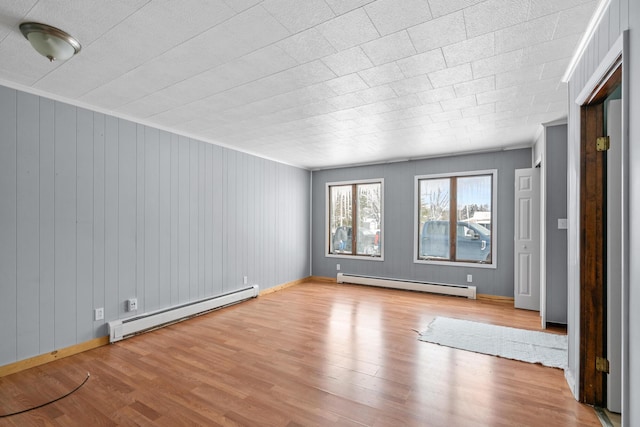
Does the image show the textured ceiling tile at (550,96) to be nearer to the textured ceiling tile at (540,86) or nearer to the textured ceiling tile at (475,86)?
the textured ceiling tile at (540,86)

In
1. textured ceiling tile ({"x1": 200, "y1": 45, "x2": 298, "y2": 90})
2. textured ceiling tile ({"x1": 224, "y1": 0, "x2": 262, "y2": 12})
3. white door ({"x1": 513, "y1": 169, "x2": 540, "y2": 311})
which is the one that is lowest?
white door ({"x1": 513, "y1": 169, "x2": 540, "y2": 311})

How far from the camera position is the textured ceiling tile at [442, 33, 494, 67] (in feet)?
6.55

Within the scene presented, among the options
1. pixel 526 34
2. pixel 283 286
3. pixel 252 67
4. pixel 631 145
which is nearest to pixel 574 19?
pixel 526 34

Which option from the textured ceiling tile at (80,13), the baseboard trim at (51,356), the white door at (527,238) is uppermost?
the textured ceiling tile at (80,13)

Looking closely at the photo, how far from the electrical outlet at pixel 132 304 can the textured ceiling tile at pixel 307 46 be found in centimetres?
325

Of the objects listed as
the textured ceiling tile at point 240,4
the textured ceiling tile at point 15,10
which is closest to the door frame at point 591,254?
the textured ceiling tile at point 240,4

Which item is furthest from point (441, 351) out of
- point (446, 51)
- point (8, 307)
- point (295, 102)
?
point (8, 307)

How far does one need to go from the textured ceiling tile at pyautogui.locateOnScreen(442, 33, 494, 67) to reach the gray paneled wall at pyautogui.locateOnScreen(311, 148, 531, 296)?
3453 millimetres

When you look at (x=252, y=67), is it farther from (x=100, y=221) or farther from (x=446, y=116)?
(x=100, y=221)

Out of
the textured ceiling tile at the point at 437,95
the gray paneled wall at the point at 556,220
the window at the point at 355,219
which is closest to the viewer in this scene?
the textured ceiling tile at the point at 437,95

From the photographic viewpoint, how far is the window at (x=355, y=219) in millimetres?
6336

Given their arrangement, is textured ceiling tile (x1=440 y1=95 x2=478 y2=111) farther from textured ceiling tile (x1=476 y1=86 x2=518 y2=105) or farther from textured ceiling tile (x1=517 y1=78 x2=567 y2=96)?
textured ceiling tile (x1=517 y1=78 x2=567 y2=96)

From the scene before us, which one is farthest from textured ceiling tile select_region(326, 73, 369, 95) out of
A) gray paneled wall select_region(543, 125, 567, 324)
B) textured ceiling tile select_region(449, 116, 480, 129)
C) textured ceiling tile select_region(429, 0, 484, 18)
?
gray paneled wall select_region(543, 125, 567, 324)

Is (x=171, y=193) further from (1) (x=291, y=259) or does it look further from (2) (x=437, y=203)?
(2) (x=437, y=203)
